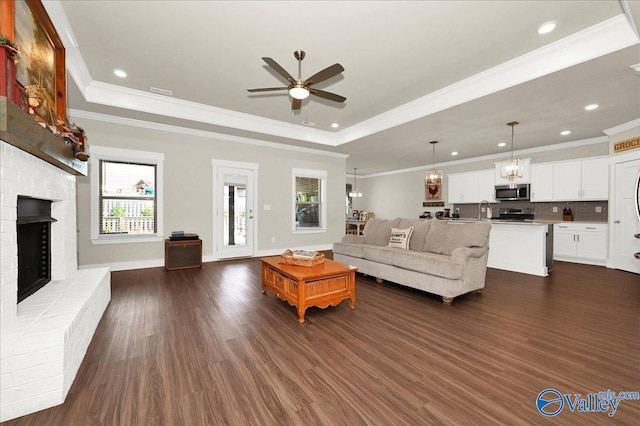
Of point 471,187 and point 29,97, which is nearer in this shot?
point 29,97

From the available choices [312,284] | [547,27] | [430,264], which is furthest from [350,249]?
[547,27]

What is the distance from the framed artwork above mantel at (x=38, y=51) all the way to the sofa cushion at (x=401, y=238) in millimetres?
4341

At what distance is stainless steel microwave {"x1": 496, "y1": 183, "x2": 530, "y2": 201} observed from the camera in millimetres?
6812

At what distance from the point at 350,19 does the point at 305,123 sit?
10.4 feet

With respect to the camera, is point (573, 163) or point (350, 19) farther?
point (573, 163)

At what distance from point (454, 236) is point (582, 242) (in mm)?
4307

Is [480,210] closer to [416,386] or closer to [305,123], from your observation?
[305,123]

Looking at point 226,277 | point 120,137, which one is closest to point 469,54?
point 226,277

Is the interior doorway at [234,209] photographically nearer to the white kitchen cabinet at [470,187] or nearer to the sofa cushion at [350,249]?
the sofa cushion at [350,249]

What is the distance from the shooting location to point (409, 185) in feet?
32.6

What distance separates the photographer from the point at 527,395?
5.41 feet

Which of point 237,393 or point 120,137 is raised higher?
point 120,137

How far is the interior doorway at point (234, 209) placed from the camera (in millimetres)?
5801

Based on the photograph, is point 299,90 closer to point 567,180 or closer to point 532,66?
point 532,66
